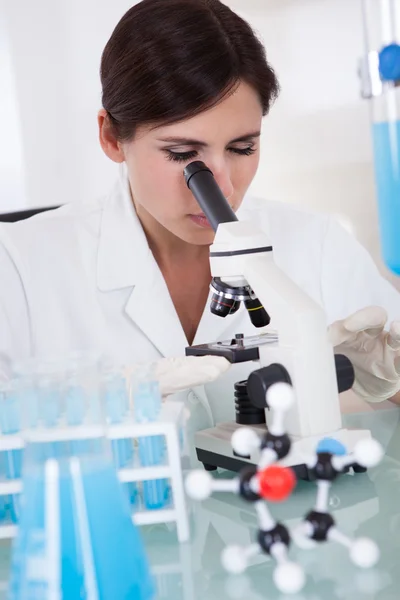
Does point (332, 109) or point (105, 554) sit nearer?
point (105, 554)

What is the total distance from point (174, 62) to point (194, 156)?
0.70 ft

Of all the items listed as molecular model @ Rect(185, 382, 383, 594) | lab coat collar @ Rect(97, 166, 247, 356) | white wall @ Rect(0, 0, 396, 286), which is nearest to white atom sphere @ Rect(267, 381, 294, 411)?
molecular model @ Rect(185, 382, 383, 594)

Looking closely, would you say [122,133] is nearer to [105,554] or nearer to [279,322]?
[279,322]

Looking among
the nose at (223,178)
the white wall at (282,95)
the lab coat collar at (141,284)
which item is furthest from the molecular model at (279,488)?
the white wall at (282,95)

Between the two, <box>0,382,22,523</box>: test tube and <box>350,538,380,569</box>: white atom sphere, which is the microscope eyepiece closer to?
<box>0,382,22,523</box>: test tube

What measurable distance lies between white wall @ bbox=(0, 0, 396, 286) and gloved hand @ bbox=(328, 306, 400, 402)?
252 centimetres

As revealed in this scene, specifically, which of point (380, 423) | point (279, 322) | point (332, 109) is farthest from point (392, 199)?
point (332, 109)

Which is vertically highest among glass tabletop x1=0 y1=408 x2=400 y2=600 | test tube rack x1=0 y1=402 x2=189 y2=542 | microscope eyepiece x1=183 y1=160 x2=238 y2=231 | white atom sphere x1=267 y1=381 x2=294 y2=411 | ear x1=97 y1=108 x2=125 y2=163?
ear x1=97 y1=108 x2=125 y2=163

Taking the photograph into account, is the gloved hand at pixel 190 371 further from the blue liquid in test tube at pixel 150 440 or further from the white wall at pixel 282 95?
the white wall at pixel 282 95

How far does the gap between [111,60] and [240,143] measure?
0.37 meters

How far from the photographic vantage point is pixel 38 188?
4.23 metres

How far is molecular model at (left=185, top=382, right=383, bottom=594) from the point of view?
0.78m

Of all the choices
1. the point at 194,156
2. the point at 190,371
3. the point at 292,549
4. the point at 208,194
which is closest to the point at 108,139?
the point at 194,156

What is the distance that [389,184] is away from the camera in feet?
3.50
